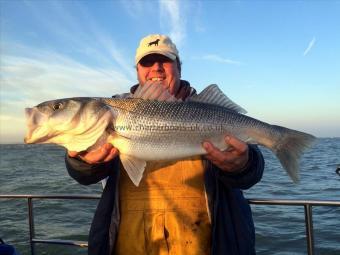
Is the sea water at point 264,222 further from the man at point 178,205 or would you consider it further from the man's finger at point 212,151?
the man's finger at point 212,151

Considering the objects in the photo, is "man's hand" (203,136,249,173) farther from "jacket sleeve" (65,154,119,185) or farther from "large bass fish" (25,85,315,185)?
"jacket sleeve" (65,154,119,185)

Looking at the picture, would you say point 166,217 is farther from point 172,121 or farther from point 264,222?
point 264,222

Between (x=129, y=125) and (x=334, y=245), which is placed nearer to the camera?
(x=129, y=125)

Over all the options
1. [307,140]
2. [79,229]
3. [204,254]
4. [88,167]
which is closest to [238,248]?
[204,254]

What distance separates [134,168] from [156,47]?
4.74ft

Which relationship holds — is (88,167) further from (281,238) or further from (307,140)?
(281,238)

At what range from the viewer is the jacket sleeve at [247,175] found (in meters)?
3.33

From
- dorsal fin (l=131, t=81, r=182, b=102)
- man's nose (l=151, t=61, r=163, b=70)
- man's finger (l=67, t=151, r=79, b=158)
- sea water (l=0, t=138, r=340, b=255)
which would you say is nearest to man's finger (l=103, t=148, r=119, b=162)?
man's finger (l=67, t=151, r=79, b=158)

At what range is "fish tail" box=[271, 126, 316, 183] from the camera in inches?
142

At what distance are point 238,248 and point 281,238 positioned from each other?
6.76 m

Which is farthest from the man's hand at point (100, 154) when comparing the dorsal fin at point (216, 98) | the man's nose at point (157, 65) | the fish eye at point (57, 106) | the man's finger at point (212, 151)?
the man's nose at point (157, 65)

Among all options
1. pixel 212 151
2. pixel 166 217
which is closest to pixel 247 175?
pixel 212 151

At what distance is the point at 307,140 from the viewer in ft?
12.2

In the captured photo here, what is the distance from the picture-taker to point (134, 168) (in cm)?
330
